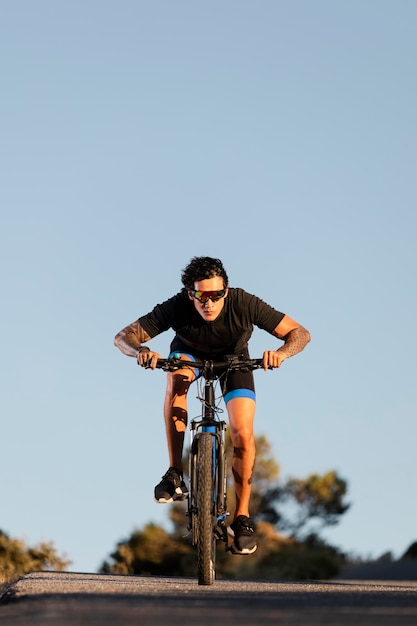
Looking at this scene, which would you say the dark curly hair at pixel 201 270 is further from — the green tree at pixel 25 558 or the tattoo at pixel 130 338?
the green tree at pixel 25 558

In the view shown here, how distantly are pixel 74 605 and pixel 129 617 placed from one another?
65cm

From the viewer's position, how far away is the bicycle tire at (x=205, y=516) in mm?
9719

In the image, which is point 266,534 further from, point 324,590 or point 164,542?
point 324,590

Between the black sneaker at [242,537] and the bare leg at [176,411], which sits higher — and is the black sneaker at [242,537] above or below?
below

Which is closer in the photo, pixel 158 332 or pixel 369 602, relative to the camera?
pixel 369 602

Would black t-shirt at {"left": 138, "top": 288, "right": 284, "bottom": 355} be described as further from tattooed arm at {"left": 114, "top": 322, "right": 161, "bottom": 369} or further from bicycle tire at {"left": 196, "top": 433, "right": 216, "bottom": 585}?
bicycle tire at {"left": 196, "top": 433, "right": 216, "bottom": 585}

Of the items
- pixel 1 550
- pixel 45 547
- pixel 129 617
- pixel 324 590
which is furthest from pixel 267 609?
pixel 1 550

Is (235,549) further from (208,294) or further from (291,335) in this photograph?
(208,294)

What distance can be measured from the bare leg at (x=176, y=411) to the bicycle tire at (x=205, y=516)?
0.93 meters

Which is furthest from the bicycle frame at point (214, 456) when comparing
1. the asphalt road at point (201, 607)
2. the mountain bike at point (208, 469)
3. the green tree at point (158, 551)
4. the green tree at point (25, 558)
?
the green tree at point (158, 551)

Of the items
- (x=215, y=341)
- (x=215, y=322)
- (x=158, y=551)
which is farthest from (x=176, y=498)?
(x=158, y=551)

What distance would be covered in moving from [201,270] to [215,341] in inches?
26.6

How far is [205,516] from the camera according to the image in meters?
9.73

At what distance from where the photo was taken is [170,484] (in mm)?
10625
